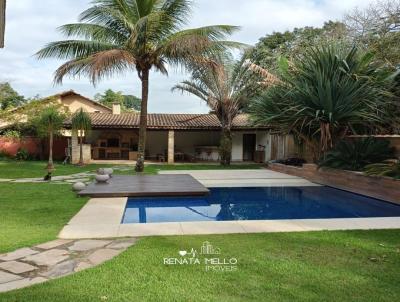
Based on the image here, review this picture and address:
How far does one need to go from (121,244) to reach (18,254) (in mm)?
1354

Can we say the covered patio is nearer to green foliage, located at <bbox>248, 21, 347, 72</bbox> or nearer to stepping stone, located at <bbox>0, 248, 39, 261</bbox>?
green foliage, located at <bbox>248, 21, 347, 72</bbox>

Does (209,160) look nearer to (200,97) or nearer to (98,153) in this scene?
(200,97)

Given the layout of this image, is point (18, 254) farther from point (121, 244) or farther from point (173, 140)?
point (173, 140)

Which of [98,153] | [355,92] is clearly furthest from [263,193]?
[98,153]

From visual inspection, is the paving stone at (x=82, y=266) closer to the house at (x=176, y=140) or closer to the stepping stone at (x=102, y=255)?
the stepping stone at (x=102, y=255)

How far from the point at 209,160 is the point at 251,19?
10.5 meters

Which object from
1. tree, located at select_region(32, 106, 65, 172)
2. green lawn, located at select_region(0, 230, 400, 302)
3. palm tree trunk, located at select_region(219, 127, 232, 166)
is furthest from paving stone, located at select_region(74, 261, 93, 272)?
palm tree trunk, located at select_region(219, 127, 232, 166)

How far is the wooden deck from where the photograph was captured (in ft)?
33.5

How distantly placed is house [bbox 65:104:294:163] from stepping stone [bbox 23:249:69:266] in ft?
59.5

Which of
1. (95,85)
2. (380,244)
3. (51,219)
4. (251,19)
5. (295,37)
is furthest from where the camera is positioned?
(295,37)

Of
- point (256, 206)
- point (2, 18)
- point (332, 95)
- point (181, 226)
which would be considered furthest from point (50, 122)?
point (181, 226)

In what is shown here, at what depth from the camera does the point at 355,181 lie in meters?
11.8

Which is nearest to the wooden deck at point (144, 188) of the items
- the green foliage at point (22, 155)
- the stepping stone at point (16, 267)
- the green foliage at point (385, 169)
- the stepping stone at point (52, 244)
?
the stepping stone at point (52, 244)

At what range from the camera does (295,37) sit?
103ft
